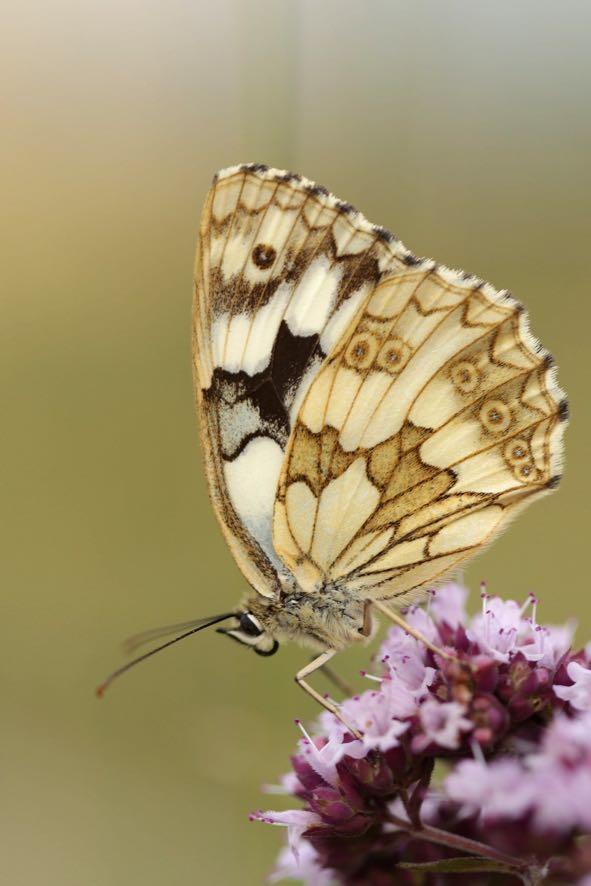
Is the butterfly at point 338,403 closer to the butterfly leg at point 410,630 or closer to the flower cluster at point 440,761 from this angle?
the butterfly leg at point 410,630

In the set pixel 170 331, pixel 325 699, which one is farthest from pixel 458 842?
pixel 170 331

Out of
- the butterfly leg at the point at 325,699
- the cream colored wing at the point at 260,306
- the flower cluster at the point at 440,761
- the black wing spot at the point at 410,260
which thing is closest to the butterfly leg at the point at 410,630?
A: the flower cluster at the point at 440,761

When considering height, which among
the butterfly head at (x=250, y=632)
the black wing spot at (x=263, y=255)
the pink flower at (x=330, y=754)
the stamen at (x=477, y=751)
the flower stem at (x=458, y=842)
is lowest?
the flower stem at (x=458, y=842)

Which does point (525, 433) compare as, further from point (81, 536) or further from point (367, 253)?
point (81, 536)

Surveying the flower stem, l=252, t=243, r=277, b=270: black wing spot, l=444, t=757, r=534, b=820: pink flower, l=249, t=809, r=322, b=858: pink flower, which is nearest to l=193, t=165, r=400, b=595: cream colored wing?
l=252, t=243, r=277, b=270: black wing spot

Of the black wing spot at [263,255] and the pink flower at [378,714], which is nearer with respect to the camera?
the pink flower at [378,714]

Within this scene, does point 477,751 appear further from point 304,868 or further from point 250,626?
point 250,626
